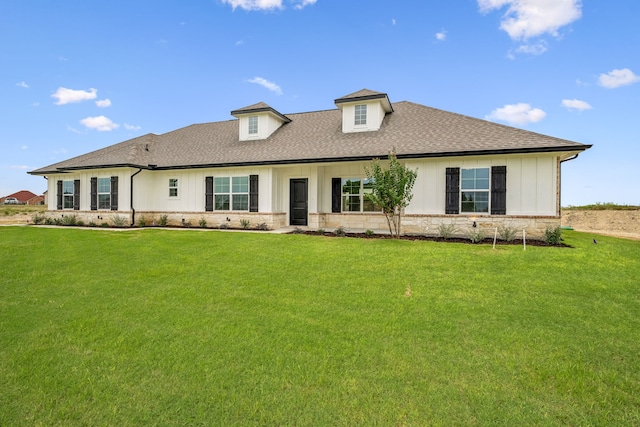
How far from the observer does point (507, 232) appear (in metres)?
11.2

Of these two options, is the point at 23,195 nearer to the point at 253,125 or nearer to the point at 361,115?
the point at 253,125

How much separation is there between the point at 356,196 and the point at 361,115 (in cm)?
408

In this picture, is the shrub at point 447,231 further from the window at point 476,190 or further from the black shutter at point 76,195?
the black shutter at point 76,195

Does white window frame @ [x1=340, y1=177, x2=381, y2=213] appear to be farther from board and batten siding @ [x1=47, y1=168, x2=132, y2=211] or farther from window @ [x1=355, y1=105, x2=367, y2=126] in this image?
board and batten siding @ [x1=47, y1=168, x2=132, y2=211]

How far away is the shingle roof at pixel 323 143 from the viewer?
12008 millimetres

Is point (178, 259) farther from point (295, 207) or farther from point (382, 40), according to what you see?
point (382, 40)

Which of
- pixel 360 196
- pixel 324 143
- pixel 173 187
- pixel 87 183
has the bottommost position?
pixel 360 196

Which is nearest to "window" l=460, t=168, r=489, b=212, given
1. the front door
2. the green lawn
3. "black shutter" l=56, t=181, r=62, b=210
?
the green lawn

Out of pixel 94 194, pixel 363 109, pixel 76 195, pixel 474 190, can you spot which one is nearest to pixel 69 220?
pixel 76 195

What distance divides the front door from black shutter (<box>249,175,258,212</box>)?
5.72ft

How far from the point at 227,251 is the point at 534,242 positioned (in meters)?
10.2

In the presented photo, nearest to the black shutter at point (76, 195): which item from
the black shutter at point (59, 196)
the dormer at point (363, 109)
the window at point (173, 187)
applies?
the black shutter at point (59, 196)

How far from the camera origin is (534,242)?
1084 cm

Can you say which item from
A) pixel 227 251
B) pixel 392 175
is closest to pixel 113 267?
pixel 227 251
